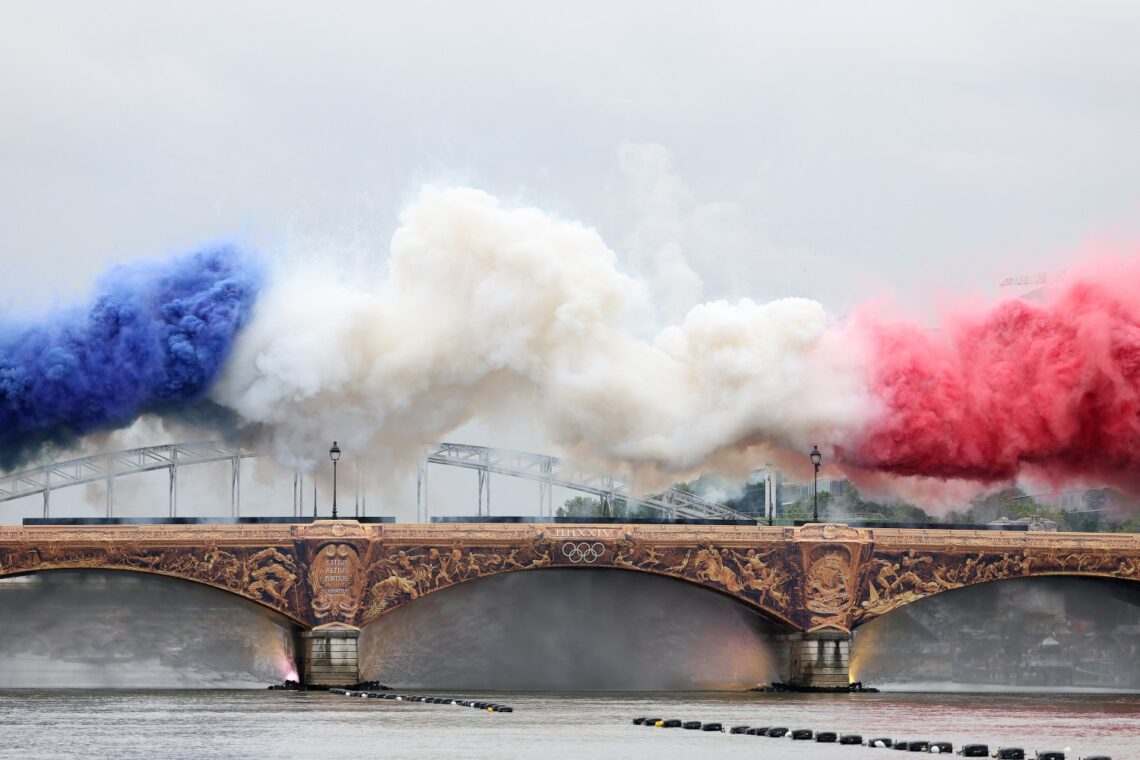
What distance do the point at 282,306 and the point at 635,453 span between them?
46.6ft

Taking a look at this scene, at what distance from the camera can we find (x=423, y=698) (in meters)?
80.9

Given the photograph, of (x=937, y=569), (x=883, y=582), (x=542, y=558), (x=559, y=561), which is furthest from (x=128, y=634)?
(x=937, y=569)

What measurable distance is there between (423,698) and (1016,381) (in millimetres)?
24233

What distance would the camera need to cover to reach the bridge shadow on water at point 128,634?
92.0 meters

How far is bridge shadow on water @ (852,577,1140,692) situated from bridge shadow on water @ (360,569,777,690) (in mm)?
5544

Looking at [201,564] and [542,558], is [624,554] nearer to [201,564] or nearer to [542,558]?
[542,558]

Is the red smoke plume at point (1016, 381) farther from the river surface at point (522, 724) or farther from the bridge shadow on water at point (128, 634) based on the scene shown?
the bridge shadow on water at point (128, 634)

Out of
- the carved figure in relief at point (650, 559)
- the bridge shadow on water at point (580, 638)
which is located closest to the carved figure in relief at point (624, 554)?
the carved figure in relief at point (650, 559)

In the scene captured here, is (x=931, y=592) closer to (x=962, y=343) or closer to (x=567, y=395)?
(x=962, y=343)

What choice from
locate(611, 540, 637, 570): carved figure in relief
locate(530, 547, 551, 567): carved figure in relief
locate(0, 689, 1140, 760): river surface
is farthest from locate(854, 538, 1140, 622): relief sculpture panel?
locate(530, 547, 551, 567): carved figure in relief

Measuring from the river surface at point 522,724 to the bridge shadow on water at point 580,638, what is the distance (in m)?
5.76

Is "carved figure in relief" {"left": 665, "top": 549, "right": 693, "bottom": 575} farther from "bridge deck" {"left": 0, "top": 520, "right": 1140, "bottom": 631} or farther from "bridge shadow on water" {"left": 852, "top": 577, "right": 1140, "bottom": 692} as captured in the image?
"bridge shadow on water" {"left": 852, "top": 577, "right": 1140, "bottom": 692}

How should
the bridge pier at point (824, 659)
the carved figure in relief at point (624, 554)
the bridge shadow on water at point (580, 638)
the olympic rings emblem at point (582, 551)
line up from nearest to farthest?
the olympic rings emblem at point (582, 551)
the carved figure in relief at point (624, 554)
the bridge pier at point (824, 659)
the bridge shadow on water at point (580, 638)

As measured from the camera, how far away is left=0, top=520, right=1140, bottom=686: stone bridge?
85.2 metres
